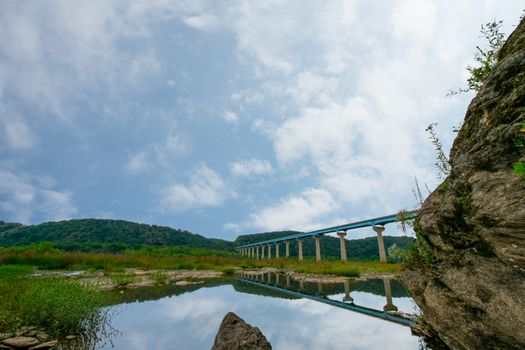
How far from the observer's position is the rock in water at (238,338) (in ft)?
18.8

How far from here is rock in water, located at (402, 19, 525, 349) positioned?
11.2 ft

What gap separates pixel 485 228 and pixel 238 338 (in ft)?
16.8

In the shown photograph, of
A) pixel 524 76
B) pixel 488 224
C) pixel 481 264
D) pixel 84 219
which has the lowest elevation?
pixel 481 264

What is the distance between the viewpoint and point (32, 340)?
22.6ft

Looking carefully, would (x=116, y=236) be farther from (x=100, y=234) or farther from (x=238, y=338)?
(x=238, y=338)

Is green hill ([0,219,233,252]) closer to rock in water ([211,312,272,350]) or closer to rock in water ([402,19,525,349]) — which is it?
rock in water ([211,312,272,350])

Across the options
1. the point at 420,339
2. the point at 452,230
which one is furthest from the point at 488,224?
the point at 420,339

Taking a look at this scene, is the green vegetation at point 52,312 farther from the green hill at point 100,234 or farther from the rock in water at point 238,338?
the green hill at point 100,234

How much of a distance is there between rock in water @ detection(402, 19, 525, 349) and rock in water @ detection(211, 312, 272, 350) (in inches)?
145

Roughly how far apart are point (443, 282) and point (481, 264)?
111 cm

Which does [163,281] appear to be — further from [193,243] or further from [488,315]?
[193,243]

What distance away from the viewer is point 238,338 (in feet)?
19.2

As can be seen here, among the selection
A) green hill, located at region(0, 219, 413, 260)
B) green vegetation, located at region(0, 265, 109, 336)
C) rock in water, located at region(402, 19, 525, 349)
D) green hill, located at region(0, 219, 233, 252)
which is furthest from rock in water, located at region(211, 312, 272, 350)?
green hill, located at region(0, 219, 233, 252)

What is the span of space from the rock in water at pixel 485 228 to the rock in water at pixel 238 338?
145 inches
